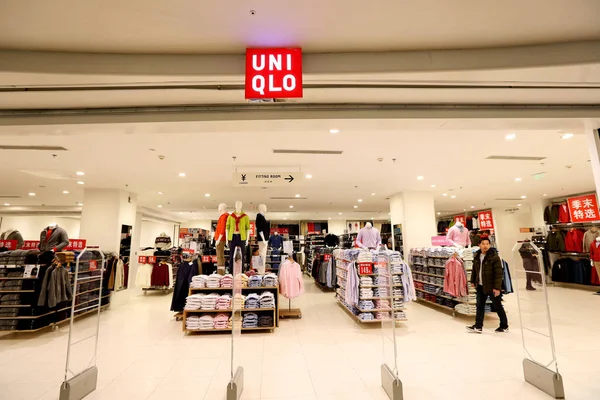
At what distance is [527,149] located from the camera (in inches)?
233

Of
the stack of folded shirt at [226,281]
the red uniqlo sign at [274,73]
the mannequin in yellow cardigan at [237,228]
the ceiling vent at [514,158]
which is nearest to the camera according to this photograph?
the red uniqlo sign at [274,73]

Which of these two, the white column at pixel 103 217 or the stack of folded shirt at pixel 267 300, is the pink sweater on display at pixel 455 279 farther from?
the white column at pixel 103 217

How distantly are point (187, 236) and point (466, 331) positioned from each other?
10.2m

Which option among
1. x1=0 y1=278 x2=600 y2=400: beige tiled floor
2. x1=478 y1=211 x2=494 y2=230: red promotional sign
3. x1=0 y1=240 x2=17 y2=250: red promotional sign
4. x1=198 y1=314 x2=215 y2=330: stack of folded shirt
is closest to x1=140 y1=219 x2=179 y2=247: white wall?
x1=0 y1=240 x2=17 y2=250: red promotional sign

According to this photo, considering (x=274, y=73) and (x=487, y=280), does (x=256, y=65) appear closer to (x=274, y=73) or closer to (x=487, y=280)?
(x=274, y=73)

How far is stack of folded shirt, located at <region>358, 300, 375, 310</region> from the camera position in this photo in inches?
232

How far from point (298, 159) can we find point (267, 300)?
10.1ft

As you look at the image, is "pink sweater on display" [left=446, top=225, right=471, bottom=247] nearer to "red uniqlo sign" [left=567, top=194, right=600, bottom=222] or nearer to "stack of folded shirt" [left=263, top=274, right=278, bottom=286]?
"stack of folded shirt" [left=263, top=274, right=278, bottom=286]

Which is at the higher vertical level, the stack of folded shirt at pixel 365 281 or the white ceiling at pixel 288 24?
the white ceiling at pixel 288 24

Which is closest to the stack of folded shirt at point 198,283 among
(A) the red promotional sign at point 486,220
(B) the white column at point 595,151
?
(B) the white column at point 595,151

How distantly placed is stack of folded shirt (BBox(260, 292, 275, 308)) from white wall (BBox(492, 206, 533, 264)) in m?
13.0

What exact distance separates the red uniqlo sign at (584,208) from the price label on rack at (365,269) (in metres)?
9.31

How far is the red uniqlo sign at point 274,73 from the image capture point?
2.74 m

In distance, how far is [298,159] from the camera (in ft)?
21.2
